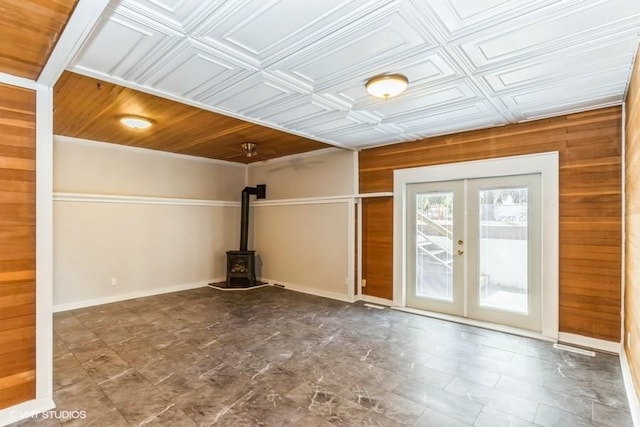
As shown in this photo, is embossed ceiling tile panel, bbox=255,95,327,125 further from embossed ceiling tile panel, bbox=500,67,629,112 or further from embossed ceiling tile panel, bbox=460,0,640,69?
embossed ceiling tile panel, bbox=500,67,629,112

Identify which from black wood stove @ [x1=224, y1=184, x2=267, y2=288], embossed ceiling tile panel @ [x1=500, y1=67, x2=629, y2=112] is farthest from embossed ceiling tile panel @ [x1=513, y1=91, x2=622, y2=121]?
black wood stove @ [x1=224, y1=184, x2=267, y2=288]

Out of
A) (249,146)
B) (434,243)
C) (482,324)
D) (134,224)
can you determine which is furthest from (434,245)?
(134,224)

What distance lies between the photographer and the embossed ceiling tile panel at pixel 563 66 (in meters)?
2.26

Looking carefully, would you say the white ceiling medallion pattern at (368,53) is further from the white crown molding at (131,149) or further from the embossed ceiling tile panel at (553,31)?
the white crown molding at (131,149)

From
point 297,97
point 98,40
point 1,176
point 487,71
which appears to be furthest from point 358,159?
point 1,176

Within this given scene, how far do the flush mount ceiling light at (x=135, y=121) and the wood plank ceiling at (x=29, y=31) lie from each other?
1792 mm

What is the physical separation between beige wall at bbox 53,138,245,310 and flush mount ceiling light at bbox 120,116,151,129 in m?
1.72

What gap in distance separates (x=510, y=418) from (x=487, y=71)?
263 cm

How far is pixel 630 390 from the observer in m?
2.52

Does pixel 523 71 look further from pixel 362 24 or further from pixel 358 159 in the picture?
pixel 358 159

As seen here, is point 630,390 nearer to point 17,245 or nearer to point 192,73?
point 192,73

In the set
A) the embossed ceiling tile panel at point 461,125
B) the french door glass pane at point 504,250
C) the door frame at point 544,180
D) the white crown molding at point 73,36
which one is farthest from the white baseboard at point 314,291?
the white crown molding at point 73,36

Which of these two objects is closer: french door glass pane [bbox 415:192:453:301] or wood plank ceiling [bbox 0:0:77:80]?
wood plank ceiling [bbox 0:0:77:80]

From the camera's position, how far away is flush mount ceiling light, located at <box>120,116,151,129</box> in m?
4.00
